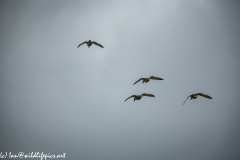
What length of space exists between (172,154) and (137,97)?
55.2m

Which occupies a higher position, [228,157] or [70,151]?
[70,151]

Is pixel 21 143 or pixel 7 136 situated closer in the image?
pixel 7 136

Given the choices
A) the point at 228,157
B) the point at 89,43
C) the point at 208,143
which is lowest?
the point at 228,157

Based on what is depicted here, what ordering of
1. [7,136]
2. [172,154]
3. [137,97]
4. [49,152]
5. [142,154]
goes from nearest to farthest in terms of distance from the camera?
[137,97], [7,136], [172,154], [49,152], [142,154]

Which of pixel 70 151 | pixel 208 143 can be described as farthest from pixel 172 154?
pixel 70 151

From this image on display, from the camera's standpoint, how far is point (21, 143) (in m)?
67.3

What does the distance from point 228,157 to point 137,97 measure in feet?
194

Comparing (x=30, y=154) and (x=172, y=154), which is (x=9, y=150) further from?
(x=172, y=154)

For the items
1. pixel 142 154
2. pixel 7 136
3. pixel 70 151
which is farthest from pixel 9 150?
pixel 142 154

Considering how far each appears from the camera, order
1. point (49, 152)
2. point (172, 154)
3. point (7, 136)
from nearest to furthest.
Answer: point (7, 136)
point (172, 154)
point (49, 152)

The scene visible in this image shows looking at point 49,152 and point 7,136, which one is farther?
point 49,152

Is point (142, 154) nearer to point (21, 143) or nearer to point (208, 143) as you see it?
point (208, 143)

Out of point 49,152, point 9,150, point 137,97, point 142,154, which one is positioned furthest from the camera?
point 142,154

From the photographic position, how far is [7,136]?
61.8 meters
